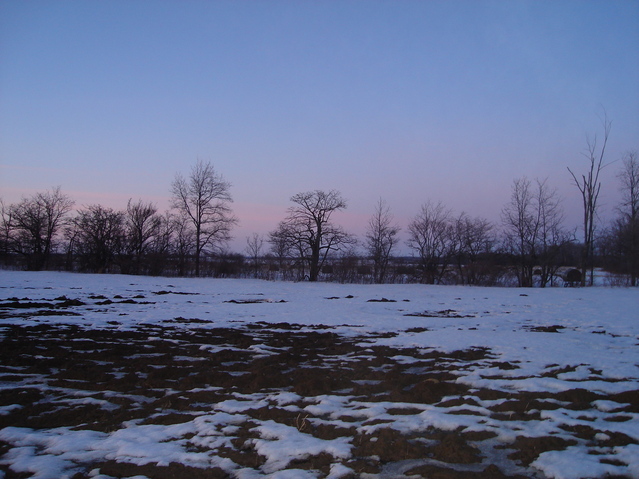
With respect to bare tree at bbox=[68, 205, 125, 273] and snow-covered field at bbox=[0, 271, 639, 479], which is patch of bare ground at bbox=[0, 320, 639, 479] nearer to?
snow-covered field at bbox=[0, 271, 639, 479]

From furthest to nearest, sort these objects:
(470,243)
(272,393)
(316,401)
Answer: (470,243)
(272,393)
(316,401)

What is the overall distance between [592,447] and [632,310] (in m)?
13.4

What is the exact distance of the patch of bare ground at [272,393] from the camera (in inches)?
143

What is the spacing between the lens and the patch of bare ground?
362 centimetres

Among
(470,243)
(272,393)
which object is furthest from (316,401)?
(470,243)

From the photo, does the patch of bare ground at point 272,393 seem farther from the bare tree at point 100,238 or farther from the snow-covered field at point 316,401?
the bare tree at point 100,238

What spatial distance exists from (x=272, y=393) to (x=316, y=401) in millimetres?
691

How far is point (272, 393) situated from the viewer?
5.57 meters

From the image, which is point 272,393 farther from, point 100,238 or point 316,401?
point 100,238

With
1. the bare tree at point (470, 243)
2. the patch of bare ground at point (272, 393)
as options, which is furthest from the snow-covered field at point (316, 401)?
the bare tree at point (470, 243)

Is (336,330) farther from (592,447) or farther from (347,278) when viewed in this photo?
(347,278)

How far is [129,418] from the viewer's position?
178 inches

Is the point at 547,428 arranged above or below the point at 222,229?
below

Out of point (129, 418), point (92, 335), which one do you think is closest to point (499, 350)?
point (129, 418)
